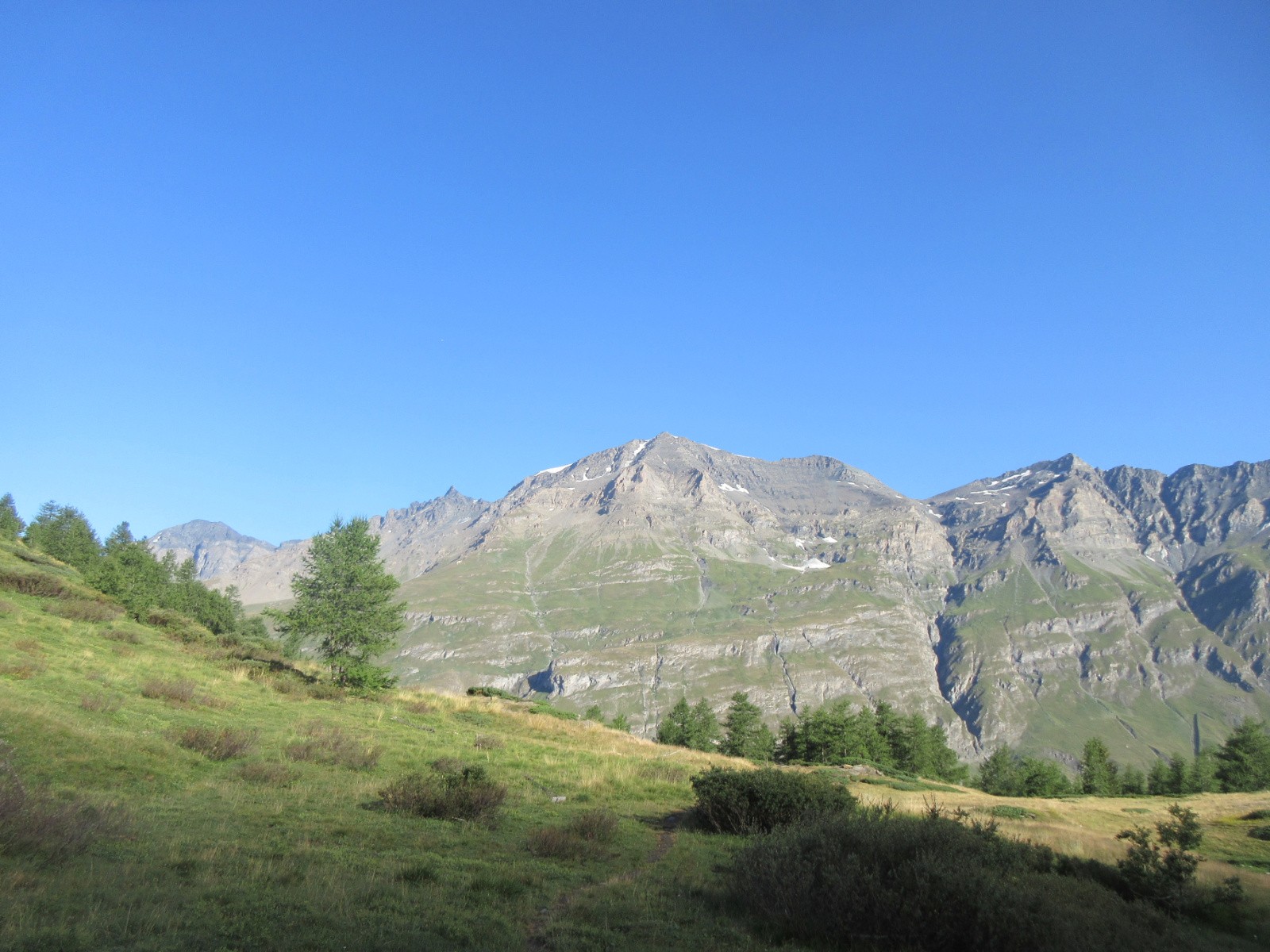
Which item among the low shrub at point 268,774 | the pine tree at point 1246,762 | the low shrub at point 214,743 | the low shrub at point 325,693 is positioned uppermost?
the low shrub at point 214,743

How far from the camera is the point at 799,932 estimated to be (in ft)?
31.7

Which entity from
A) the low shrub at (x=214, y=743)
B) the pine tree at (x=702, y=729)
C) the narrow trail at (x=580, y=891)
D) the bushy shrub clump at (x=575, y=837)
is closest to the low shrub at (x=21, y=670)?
the low shrub at (x=214, y=743)

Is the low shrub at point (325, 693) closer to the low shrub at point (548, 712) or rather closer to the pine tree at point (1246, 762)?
the low shrub at point (548, 712)

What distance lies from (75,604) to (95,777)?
1015 inches

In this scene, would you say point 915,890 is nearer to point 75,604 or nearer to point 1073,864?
point 1073,864

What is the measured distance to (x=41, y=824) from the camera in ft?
31.7

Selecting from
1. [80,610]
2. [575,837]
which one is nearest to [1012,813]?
[575,837]

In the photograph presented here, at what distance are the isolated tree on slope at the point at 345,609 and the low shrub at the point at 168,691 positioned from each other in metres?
11.0

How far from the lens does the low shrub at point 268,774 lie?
15945 mm

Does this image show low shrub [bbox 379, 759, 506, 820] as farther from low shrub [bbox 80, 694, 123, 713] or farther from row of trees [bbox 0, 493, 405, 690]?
row of trees [bbox 0, 493, 405, 690]

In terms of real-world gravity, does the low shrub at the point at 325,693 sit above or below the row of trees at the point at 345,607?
below

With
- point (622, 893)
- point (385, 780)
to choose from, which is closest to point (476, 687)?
point (385, 780)

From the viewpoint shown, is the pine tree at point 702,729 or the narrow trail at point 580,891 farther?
the pine tree at point 702,729

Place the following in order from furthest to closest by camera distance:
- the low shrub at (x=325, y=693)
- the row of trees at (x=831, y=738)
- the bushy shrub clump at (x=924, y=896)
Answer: the row of trees at (x=831, y=738) < the low shrub at (x=325, y=693) < the bushy shrub clump at (x=924, y=896)
